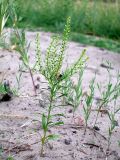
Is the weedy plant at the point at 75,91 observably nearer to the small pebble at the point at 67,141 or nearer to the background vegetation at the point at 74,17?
the small pebble at the point at 67,141

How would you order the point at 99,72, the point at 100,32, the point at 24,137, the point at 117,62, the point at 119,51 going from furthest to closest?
the point at 100,32 → the point at 119,51 → the point at 117,62 → the point at 99,72 → the point at 24,137

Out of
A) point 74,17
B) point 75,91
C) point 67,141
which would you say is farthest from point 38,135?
point 74,17

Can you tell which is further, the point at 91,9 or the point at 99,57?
the point at 91,9

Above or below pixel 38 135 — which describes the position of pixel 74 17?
above

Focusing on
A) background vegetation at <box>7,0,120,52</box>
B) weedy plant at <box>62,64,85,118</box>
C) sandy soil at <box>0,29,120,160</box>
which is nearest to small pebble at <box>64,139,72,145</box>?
sandy soil at <box>0,29,120,160</box>

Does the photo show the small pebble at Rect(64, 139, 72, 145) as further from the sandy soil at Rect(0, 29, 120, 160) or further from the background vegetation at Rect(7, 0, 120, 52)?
the background vegetation at Rect(7, 0, 120, 52)

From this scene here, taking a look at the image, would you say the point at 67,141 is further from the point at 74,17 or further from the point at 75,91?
the point at 74,17

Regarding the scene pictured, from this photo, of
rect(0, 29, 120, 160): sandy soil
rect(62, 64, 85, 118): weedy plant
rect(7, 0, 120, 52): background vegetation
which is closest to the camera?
rect(0, 29, 120, 160): sandy soil

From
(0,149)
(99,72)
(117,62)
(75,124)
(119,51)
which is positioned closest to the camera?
(0,149)

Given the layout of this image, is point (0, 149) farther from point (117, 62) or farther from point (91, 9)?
point (91, 9)

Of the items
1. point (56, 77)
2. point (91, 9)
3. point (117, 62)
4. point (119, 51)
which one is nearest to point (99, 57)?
point (117, 62)

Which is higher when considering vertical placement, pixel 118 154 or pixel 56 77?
pixel 56 77
